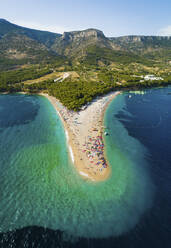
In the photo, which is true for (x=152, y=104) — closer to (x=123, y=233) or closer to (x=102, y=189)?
(x=102, y=189)

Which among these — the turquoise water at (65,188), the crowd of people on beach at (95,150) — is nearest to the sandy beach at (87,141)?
the crowd of people on beach at (95,150)

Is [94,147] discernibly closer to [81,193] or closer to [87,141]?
[87,141]

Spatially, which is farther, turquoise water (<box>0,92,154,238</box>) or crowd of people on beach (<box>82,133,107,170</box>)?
crowd of people on beach (<box>82,133,107,170</box>)

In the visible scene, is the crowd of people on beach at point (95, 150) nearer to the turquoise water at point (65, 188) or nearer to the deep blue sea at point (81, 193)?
the deep blue sea at point (81, 193)

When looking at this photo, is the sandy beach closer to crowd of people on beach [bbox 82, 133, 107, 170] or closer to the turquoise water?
crowd of people on beach [bbox 82, 133, 107, 170]

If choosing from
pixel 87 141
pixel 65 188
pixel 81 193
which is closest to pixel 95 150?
pixel 87 141

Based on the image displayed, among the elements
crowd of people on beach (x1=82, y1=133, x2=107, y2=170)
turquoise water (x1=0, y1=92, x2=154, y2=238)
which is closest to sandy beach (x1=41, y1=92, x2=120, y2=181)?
crowd of people on beach (x1=82, y1=133, x2=107, y2=170)
